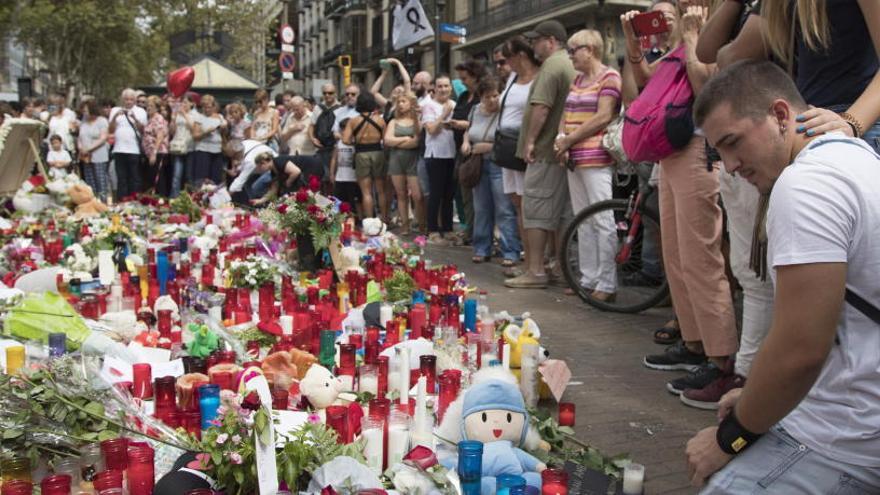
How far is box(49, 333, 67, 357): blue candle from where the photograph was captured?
3.74m

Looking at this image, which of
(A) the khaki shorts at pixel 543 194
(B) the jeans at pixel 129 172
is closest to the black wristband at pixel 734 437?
(A) the khaki shorts at pixel 543 194

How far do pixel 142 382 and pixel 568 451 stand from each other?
1.74 m

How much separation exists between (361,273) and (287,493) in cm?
356

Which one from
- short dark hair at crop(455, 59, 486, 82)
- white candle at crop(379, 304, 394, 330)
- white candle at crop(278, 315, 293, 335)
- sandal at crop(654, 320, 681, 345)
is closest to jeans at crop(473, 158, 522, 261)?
short dark hair at crop(455, 59, 486, 82)

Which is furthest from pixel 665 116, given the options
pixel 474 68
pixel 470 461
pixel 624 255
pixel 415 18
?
pixel 415 18

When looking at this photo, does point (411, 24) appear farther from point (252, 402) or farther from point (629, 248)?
point (252, 402)

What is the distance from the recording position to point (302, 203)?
6.29m

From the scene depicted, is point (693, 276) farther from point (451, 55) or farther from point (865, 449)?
point (451, 55)

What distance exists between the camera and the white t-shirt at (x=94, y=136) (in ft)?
49.4

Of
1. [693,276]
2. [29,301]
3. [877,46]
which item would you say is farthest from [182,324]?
[877,46]

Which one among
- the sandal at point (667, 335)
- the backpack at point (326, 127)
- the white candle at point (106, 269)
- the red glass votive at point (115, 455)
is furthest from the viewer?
the backpack at point (326, 127)

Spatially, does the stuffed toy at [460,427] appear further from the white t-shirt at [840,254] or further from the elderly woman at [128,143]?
the elderly woman at [128,143]

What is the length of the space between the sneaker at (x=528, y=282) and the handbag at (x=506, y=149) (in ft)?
3.02

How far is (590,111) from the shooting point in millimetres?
6258
